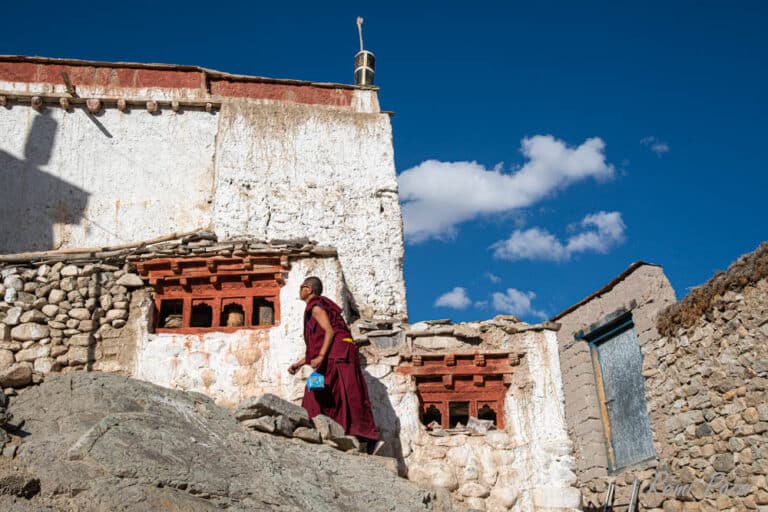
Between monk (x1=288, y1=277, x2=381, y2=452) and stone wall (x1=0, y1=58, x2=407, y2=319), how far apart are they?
122 inches

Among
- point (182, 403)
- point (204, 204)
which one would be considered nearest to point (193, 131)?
point (204, 204)

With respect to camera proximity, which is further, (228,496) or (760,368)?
(760,368)

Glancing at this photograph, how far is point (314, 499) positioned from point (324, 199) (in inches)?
256

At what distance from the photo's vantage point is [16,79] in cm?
1130

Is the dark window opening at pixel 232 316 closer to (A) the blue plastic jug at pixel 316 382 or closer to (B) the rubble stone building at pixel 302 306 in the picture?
(B) the rubble stone building at pixel 302 306

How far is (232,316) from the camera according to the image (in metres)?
8.01

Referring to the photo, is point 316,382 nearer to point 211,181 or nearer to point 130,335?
point 130,335

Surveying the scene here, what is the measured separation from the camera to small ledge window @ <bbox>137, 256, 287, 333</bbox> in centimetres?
799

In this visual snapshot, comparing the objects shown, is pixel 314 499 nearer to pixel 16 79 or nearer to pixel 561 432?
pixel 561 432

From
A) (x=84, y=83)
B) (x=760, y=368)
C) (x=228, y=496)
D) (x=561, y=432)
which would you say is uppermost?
(x=84, y=83)

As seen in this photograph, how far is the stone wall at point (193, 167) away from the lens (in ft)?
34.7

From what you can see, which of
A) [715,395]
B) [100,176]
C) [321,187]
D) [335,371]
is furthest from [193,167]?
[715,395]

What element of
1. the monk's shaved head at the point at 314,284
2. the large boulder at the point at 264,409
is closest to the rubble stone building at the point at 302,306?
the large boulder at the point at 264,409

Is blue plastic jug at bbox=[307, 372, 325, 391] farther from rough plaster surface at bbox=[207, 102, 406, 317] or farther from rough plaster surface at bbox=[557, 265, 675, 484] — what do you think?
rough plaster surface at bbox=[557, 265, 675, 484]
